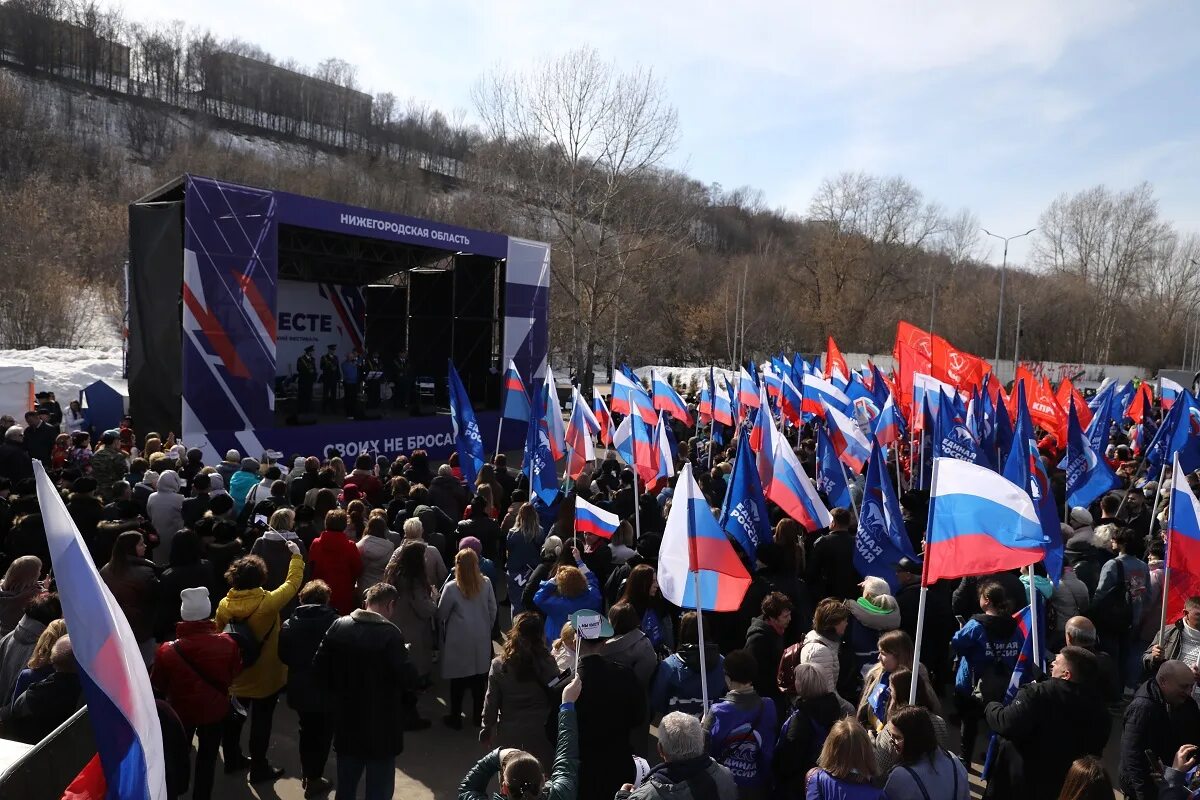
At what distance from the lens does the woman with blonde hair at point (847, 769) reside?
3201 millimetres

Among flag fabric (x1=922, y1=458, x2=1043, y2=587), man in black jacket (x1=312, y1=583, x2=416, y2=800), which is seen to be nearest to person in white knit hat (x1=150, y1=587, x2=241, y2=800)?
man in black jacket (x1=312, y1=583, x2=416, y2=800)

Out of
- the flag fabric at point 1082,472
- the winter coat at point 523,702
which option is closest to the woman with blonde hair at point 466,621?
the winter coat at point 523,702

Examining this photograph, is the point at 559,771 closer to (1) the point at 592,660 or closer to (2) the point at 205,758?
(1) the point at 592,660

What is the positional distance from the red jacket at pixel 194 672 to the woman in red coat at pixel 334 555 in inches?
70.5

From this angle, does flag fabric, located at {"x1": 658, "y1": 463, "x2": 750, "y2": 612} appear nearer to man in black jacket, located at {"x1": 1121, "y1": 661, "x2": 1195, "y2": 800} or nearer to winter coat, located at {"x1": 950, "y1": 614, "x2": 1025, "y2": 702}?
winter coat, located at {"x1": 950, "y1": 614, "x2": 1025, "y2": 702}

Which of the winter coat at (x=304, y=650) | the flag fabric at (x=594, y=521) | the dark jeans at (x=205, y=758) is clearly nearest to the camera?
the dark jeans at (x=205, y=758)

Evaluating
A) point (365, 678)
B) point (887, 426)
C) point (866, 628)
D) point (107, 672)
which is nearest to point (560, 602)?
point (365, 678)

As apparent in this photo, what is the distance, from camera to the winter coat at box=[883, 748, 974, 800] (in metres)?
3.30

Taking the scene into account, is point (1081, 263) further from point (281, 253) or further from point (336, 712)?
point (336, 712)

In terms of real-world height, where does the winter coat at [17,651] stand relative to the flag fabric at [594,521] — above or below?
below

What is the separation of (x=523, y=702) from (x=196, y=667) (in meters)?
1.71

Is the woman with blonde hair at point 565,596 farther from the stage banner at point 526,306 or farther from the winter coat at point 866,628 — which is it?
the stage banner at point 526,306

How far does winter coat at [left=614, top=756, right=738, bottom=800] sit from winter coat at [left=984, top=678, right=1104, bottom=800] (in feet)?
5.25

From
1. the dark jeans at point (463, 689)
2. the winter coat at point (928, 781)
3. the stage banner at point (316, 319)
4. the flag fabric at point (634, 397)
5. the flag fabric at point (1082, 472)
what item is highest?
the stage banner at point (316, 319)
